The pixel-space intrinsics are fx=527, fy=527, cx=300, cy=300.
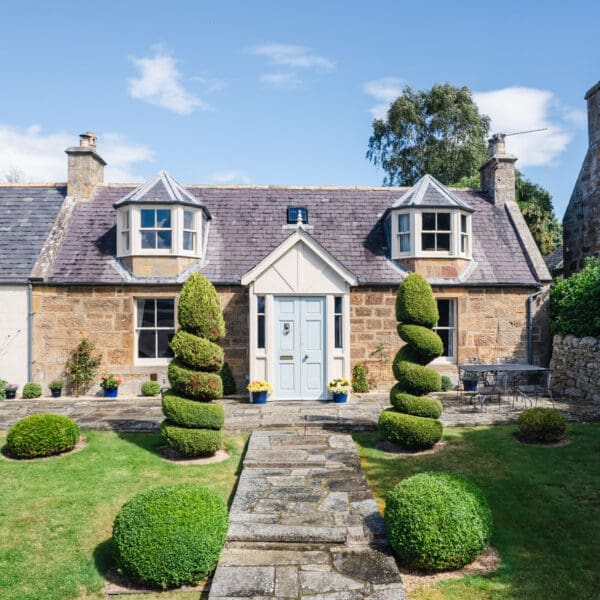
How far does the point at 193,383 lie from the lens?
966cm

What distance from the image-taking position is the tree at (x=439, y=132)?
33.6 m

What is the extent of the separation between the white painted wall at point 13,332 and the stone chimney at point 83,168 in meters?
3.97

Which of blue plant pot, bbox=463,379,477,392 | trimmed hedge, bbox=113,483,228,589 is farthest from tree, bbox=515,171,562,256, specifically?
trimmed hedge, bbox=113,483,228,589

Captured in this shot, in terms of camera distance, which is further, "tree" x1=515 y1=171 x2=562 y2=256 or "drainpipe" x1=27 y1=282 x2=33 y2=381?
"tree" x1=515 y1=171 x2=562 y2=256

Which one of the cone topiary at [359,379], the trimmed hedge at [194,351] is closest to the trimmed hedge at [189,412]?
the trimmed hedge at [194,351]

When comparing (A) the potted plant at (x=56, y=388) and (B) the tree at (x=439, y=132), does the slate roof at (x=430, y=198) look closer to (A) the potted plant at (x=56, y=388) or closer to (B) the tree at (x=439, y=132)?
(A) the potted plant at (x=56, y=388)

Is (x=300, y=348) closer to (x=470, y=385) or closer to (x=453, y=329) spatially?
(x=453, y=329)

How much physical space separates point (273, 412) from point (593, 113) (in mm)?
14564

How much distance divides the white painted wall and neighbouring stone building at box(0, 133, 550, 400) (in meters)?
0.28

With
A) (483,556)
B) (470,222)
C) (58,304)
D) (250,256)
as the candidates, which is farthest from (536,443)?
(58,304)

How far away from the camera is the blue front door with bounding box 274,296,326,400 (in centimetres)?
1457

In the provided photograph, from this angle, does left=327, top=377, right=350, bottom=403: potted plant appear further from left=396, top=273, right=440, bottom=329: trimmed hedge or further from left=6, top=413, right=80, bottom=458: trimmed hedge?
left=6, top=413, right=80, bottom=458: trimmed hedge

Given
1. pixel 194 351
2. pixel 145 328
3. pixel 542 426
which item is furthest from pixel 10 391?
pixel 542 426

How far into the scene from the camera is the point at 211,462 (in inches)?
380
